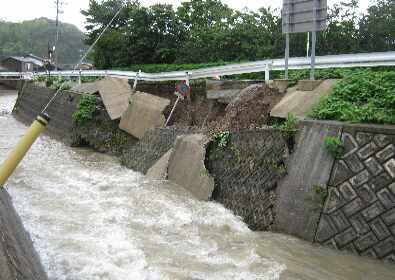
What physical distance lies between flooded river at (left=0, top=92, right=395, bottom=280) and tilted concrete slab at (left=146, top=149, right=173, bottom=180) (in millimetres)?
234

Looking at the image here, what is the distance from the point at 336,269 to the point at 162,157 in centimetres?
536

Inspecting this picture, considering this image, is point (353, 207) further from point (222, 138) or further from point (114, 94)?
point (114, 94)

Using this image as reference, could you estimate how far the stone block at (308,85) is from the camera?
859 cm

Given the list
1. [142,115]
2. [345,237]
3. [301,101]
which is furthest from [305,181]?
[142,115]

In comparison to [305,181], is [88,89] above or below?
above

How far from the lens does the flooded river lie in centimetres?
531

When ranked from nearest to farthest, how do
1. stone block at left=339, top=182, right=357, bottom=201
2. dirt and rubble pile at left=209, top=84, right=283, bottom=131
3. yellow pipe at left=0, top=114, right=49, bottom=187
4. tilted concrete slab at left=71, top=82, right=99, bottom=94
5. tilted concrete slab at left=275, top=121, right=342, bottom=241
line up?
yellow pipe at left=0, top=114, right=49, bottom=187, stone block at left=339, top=182, right=357, bottom=201, tilted concrete slab at left=275, top=121, right=342, bottom=241, dirt and rubble pile at left=209, top=84, right=283, bottom=131, tilted concrete slab at left=71, top=82, right=99, bottom=94

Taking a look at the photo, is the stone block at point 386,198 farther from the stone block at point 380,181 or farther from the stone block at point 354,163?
the stone block at point 354,163

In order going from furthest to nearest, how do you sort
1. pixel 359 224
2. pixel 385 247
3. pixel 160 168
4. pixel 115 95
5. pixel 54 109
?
1. pixel 54 109
2. pixel 115 95
3. pixel 160 168
4. pixel 359 224
5. pixel 385 247

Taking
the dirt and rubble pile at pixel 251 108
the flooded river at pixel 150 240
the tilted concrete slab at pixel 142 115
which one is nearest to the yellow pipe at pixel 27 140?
the flooded river at pixel 150 240

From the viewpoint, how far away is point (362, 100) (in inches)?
275

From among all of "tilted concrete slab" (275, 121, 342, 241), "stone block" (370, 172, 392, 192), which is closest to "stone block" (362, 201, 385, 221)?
"stone block" (370, 172, 392, 192)

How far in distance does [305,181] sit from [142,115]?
6.72 m

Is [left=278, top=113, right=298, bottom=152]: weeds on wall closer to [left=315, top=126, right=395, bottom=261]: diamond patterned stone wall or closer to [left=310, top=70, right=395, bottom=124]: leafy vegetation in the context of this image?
[left=310, top=70, right=395, bottom=124]: leafy vegetation
